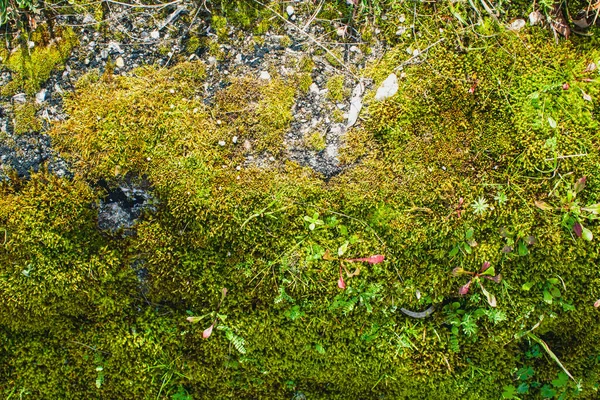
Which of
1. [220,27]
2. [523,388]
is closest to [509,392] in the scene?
[523,388]

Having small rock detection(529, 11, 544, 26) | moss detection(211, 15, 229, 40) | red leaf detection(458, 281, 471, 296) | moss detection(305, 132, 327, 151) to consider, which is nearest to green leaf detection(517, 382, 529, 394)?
red leaf detection(458, 281, 471, 296)

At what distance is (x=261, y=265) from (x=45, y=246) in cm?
146

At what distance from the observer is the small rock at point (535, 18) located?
11.3 ft

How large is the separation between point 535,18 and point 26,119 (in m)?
3.49

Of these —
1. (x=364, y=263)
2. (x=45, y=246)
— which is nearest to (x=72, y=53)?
(x=45, y=246)

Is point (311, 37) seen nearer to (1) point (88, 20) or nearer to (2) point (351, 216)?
(2) point (351, 216)

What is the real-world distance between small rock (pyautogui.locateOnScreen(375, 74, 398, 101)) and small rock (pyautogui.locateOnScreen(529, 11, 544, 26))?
38.2 inches

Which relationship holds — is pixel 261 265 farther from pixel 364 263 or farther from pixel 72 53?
pixel 72 53

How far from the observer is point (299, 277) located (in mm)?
3447

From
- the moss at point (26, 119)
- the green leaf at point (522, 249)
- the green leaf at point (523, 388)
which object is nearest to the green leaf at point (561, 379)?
the green leaf at point (523, 388)

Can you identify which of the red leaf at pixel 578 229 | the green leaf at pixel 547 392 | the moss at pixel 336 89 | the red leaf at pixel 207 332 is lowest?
the green leaf at pixel 547 392

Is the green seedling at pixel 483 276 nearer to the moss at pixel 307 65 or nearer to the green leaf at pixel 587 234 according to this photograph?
the green leaf at pixel 587 234

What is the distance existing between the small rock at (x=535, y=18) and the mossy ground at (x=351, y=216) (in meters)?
0.05

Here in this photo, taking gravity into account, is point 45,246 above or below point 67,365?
above
